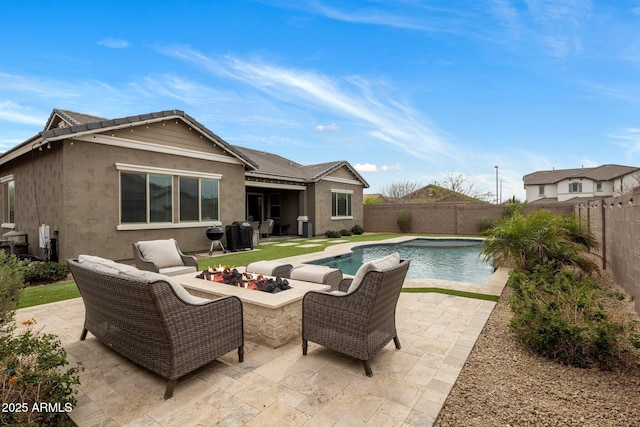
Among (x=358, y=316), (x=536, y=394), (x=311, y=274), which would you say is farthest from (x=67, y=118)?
(x=536, y=394)

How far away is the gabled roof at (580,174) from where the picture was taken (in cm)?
3571

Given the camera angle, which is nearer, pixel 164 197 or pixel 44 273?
pixel 44 273

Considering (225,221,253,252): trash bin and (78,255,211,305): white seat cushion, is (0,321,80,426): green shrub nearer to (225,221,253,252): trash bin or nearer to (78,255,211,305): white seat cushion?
(78,255,211,305): white seat cushion

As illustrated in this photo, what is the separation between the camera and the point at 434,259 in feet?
38.1

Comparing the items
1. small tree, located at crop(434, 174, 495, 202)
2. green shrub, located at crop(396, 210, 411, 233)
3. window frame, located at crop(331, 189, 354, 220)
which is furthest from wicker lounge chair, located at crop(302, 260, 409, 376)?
small tree, located at crop(434, 174, 495, 202)

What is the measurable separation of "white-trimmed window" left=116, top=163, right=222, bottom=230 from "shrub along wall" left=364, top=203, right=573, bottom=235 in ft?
41.8

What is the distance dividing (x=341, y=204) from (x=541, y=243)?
14.0m

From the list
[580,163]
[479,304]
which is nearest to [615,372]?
[479,304]

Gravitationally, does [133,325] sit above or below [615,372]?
above

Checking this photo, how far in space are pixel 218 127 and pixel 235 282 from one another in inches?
704

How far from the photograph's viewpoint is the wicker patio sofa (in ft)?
8.52

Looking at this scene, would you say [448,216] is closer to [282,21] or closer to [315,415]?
[282,21]

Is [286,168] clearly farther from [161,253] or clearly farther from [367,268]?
[367,268]

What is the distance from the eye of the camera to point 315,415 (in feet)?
7.83
